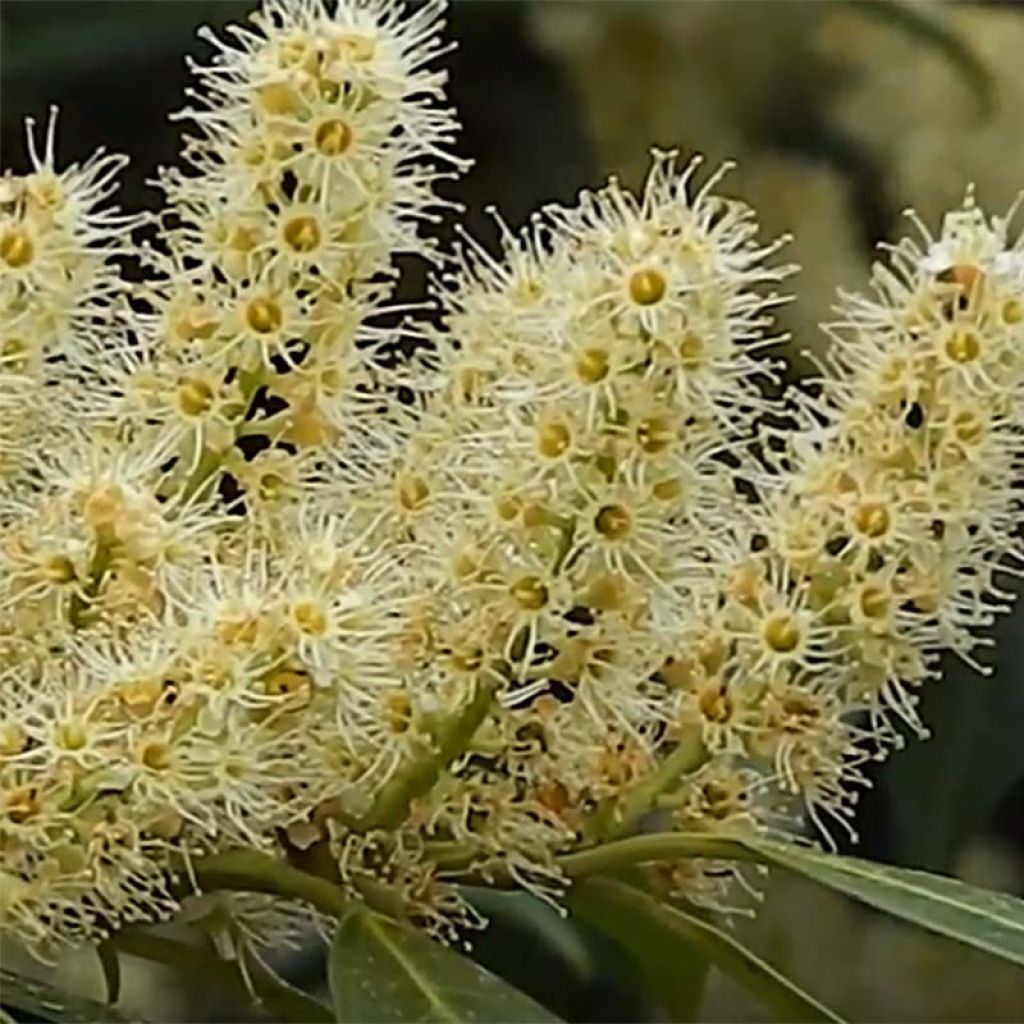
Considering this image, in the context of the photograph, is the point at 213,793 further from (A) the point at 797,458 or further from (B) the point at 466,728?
(A) the point at 797,458

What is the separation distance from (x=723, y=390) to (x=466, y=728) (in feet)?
0.41

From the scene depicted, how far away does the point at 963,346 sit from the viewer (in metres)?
0.84

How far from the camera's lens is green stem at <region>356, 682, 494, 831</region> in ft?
2.77

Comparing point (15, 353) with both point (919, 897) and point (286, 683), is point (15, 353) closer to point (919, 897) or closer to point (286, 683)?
point (286, 683)

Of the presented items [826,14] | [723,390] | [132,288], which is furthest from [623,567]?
[826,14]

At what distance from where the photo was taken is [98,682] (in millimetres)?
822

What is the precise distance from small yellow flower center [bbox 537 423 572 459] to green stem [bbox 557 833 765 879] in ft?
0.44

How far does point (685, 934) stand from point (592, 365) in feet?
0.72

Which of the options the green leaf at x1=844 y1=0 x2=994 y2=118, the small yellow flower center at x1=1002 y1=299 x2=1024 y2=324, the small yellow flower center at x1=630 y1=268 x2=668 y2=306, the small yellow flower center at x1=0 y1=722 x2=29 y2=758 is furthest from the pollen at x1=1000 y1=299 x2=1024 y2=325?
the green leaf at x1=844 y1=0 x2=994 y2=118

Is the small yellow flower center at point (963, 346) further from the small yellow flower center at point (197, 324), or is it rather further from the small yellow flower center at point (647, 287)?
the small yellow flower center at point (197, 324)

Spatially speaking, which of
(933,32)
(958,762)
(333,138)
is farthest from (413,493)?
(933,32)

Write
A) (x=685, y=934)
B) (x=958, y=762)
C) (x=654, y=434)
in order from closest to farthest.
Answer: (x=654, y=434)
(x=685, y=934)
(x=958, y=762)

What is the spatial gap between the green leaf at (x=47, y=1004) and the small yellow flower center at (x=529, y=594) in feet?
0.63

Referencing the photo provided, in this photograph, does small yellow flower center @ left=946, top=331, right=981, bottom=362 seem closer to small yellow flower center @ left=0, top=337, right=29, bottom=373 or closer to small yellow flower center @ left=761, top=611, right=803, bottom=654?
small yellow flower center @ left=761, top=611, right=803, bottom=654
